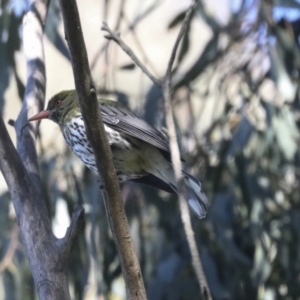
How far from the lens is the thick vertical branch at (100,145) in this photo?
4.58 feet

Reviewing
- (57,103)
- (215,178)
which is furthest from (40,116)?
(215,178)

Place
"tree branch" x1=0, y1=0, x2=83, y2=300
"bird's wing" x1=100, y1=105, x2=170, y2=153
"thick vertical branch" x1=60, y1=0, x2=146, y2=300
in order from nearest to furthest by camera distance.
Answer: "thick vertical branch" x1=60, y1=0, x2=146, y2=300
"tree branch" x1=0, y1=0, x2=83, y2=300
"bird's wing" x1=100, y1=105, x2=170, y2=153

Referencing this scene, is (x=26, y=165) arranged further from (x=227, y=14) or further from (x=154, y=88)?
(x=227, y=14)

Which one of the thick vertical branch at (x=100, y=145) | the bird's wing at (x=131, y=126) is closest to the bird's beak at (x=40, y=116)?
the bird's wing at (x=131, y=126)

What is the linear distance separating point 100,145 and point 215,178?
197 centimetres

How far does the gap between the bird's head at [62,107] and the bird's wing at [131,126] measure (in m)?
0.12

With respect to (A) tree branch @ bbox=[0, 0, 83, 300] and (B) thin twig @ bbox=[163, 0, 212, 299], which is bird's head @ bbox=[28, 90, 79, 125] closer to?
(A) tree branch @ bbox=[0, 0, 83, 300]

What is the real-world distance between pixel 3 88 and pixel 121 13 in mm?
654

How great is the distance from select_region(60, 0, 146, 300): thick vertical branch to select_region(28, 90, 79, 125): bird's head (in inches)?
39.3

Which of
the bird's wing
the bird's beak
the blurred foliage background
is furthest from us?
the blurred foliage background

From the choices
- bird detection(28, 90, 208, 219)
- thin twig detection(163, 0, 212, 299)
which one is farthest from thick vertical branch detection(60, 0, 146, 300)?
bird detection(28, 90, 208, 219)

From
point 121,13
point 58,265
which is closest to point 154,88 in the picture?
point 121,13

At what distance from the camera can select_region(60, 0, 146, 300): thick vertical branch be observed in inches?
54.9

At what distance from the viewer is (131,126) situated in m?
2.47
